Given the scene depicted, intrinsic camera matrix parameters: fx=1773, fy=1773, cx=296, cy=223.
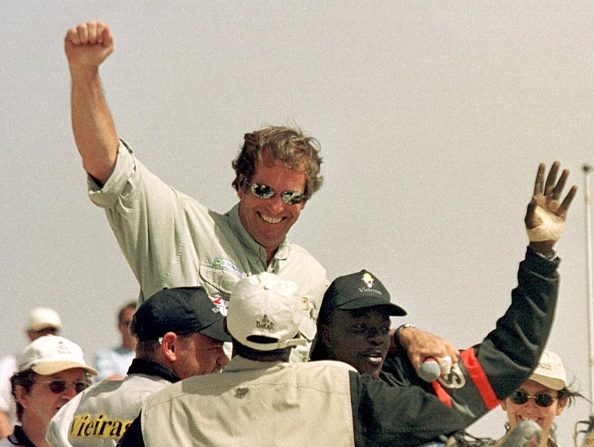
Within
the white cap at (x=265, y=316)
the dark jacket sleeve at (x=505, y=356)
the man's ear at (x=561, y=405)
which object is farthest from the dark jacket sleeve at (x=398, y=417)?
the man's ear at (x=561, y=405)

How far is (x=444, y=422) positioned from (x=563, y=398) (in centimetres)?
375

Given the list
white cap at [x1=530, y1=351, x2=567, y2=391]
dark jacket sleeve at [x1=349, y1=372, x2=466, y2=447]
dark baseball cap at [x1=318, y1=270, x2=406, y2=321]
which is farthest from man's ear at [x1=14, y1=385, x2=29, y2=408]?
dark jacket sleeve at [x1=349, y1=372, x2=466, y2=447]

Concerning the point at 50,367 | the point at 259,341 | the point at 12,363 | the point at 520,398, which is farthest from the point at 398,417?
the point at 12,363

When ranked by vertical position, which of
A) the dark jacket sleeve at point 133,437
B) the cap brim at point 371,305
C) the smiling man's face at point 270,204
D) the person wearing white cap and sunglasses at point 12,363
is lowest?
the person wearing white cap and sunglasses at point 12,363

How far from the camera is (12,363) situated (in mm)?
12195

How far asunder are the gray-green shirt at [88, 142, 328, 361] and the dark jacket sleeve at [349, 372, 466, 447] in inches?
70.7

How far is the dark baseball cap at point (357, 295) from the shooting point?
26.8 ft

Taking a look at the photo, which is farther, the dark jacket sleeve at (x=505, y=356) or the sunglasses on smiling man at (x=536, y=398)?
the sunglasses on smiling man at (x=536, y=398)

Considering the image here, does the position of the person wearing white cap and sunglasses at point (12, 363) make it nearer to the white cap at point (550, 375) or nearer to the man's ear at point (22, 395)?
the man's ear at point (22, 395)

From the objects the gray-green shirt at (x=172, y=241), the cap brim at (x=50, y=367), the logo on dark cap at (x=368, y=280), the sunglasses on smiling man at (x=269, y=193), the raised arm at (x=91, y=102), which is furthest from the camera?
the cap brim at (x=50, y=367)

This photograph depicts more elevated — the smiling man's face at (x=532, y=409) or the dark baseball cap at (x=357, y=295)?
the dark baseball cap at (x=357, y=295)

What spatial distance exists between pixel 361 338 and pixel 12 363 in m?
4.65

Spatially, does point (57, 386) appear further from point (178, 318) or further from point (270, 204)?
point (178, 318)

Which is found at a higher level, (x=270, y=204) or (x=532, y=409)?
(x=270, y=204)
